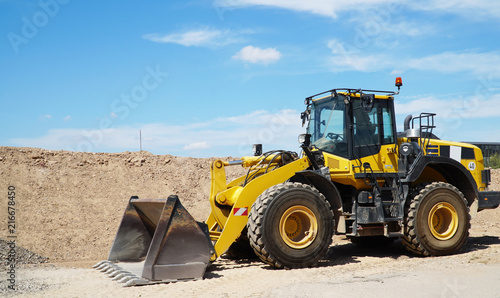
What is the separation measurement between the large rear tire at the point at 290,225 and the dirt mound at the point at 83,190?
5.77 metres

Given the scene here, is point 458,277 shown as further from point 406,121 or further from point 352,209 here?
point 406,121

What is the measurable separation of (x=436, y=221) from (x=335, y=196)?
2.42 m

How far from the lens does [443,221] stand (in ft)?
30.9

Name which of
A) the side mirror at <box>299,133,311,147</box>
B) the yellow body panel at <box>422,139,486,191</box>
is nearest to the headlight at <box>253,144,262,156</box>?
the side mirror at <box>299,133,311,147</box>

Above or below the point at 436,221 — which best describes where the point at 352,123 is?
above

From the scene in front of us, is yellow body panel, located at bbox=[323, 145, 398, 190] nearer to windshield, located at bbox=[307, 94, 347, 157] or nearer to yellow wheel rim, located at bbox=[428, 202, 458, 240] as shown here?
windshield, located at bbox=[307, 94, 347, 157]

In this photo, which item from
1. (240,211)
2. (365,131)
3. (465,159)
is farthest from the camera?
(465,159)

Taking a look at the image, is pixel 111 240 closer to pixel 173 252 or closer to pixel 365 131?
pixel 173 252

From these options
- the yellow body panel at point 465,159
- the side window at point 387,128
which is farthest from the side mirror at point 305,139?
the yellow body panel at point 465,159

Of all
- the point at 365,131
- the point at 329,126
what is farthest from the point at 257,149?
the point at 365,131

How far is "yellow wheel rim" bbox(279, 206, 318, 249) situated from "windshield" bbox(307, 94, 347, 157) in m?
1.55

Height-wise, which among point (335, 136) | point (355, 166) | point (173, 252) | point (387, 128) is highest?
point (387, 128)

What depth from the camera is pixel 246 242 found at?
8.93 metres

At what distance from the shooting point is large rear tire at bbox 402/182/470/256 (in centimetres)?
883
